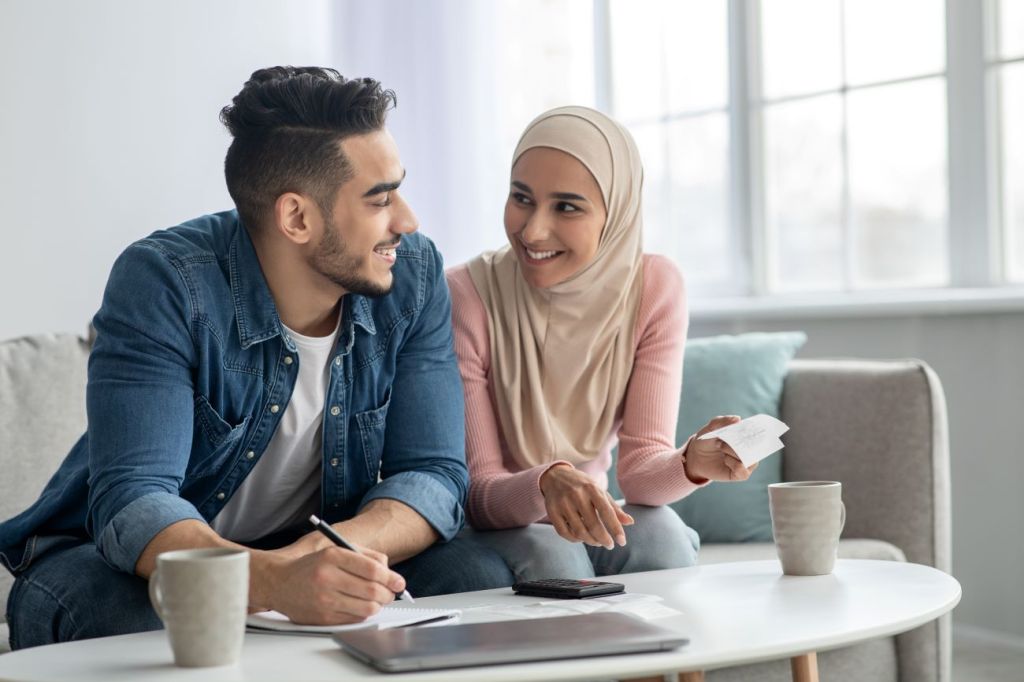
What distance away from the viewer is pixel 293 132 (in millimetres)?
1754

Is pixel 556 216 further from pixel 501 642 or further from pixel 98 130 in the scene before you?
pixel 98 130

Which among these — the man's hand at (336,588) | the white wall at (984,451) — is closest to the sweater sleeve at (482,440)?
the man's hand at (336,588)

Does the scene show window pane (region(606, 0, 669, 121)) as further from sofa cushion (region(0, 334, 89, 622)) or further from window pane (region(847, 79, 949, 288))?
sofa cushion (region(0, 334, 89, 622))

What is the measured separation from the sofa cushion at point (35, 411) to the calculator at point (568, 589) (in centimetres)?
107

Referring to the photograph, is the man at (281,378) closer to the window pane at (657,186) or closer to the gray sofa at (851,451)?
the gray sofa at (851,451)

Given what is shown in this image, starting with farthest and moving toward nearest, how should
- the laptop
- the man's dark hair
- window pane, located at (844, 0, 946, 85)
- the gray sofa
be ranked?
window pane, located at (844, 0, 946, 85), the gray sofa, the man's dark hair, the laptop

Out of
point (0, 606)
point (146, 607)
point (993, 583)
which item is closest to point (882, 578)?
point (146, 607)

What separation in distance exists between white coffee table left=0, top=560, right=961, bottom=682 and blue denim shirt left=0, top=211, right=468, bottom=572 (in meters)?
0.28

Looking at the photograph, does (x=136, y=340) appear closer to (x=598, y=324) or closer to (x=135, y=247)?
(x=135, y=247)

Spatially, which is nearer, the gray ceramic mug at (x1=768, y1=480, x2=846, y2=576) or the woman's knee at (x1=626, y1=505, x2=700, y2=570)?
the gray ceramic mug at (x1=768, y1=480, x2=846, y2=576)

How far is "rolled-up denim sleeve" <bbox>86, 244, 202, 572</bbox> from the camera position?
1449 mm

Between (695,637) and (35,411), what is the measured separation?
1.44 metres

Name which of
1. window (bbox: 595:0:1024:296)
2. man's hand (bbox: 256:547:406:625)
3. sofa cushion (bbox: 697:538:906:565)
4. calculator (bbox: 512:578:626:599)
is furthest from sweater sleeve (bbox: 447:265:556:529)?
window (bbox: 595:0:1024:296)

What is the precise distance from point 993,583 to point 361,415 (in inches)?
76.4
